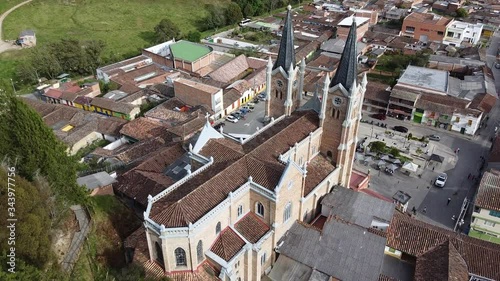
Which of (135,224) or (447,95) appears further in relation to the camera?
(447,95)

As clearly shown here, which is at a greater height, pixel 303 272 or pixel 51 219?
pixel 51 219

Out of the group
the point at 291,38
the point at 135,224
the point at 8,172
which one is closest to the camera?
the point at 8,172

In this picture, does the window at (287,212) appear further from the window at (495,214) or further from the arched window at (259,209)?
the window at (495,214)

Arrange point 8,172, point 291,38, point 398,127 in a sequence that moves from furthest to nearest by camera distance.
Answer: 1. point 398,127
2. point 291,38
3. point 8,172

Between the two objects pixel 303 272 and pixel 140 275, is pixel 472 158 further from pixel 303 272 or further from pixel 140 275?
pixel 140 275

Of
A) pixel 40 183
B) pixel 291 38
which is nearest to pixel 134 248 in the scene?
pixel 40 183

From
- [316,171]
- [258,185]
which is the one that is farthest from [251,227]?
[316,171]

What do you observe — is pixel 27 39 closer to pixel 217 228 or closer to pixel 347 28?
pixel 347 28

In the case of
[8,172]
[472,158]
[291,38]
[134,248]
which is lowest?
[472,158]
